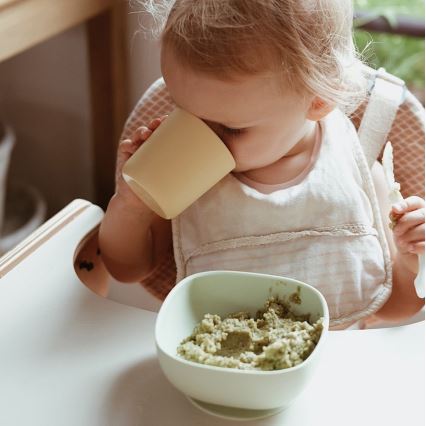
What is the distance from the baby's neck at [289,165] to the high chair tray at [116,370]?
0.25 metres

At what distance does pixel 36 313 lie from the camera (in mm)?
910

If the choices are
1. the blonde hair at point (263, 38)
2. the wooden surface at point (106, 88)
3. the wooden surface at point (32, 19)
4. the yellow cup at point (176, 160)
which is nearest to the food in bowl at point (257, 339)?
the yellow cup at point (176, 160)

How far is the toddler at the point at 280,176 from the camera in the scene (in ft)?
2.82

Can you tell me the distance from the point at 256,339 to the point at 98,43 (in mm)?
1155

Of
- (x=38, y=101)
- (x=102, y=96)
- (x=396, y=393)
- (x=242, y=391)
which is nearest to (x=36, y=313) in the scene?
(x=242, y=391)

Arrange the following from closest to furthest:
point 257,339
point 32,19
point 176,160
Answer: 1. point 257,339
2. point 176,160
3. point 32,19

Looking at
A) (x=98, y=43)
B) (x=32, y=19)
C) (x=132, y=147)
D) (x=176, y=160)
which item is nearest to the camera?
(x=176, y=160)

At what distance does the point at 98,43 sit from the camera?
1753 millimetres

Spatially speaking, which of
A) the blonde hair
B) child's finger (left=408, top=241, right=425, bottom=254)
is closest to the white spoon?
child's finger (left=408, top=241, right=425, bottom=254)

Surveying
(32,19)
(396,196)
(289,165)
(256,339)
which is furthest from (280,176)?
(32,19)

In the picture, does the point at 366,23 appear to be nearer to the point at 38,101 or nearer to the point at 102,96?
the point at 102,96

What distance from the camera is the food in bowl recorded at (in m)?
0.72

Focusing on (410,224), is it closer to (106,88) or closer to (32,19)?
(32,19)

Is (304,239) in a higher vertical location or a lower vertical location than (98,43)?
higher
